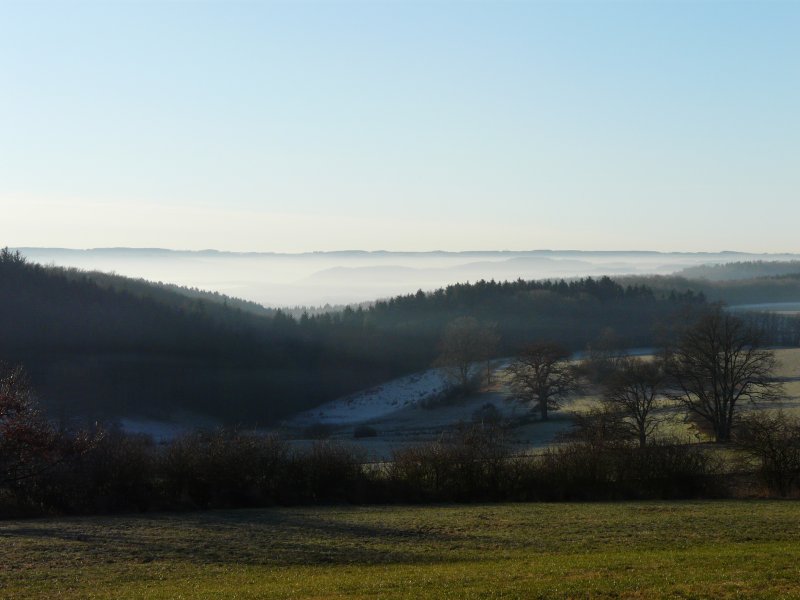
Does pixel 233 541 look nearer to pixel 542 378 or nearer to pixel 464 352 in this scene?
pixel 542 378

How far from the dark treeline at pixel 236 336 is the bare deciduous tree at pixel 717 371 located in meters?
53.7

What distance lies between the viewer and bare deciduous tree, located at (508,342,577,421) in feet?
253

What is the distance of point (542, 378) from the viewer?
7719 centimetres

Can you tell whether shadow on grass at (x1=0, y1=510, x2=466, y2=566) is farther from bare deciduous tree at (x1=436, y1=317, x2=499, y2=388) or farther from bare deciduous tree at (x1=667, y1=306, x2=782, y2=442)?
bare deciduous tree at (x1=436, y1=317, x2=499, y2=388)

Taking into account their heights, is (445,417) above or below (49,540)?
below

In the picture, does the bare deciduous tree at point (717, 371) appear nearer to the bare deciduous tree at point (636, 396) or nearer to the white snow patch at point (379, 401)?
the bare deciduous tree at point (636, 396)

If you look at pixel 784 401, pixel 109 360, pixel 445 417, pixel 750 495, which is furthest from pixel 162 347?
pixel 750 495

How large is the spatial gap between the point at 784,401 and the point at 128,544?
59586 mm

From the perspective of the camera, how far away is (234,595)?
53.9 feet

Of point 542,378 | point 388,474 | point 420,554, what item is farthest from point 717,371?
point 420,554

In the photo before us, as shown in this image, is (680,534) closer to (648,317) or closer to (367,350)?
(367,350)

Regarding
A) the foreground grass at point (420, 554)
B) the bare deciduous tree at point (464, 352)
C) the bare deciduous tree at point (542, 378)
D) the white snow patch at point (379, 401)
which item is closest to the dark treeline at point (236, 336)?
the white snow patch at point (379, 401)

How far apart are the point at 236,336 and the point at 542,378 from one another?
5559 cm

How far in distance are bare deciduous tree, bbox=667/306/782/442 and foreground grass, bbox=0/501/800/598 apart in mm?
29219
